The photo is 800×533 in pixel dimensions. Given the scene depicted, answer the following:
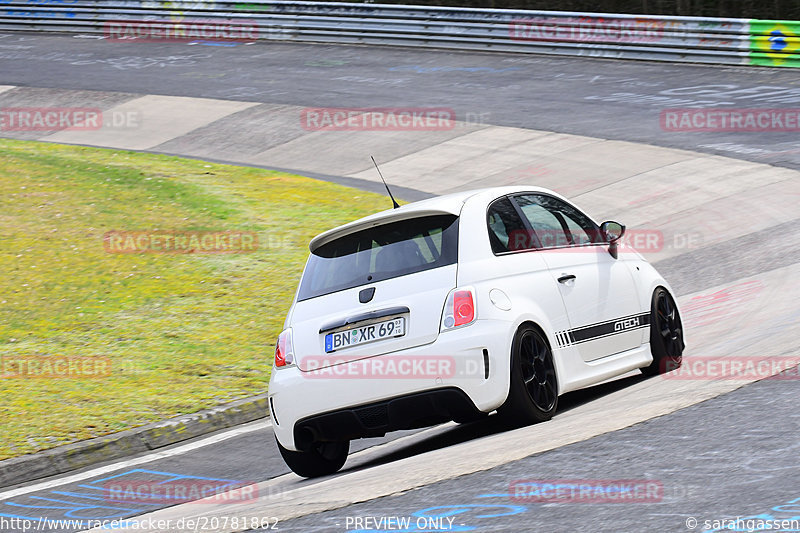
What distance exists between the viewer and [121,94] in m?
26.7

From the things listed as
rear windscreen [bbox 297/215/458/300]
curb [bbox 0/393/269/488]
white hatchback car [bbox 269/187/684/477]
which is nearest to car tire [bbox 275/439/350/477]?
white hatchback car [bbox 269/187/684/477]

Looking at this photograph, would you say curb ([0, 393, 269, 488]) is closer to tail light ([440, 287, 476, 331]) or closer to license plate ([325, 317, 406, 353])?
license plate ([325, 317, 406, 353])

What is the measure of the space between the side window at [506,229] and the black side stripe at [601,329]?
0.63 m

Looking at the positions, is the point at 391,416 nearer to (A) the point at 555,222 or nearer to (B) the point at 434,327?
(B) the point at 434,327

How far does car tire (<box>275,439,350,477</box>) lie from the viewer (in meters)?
7.32

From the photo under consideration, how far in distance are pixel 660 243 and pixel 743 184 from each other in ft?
8.22

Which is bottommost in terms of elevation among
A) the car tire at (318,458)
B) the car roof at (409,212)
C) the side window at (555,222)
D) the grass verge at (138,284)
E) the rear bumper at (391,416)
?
Answer: the grass verge at (138,284)

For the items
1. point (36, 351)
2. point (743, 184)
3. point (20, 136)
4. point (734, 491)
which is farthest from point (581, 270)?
point (20, 136)

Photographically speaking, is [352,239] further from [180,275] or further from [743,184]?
[743,184]

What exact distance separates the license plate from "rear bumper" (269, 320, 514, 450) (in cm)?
12

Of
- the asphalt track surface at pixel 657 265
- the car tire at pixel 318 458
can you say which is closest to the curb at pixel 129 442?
the asphalt track surface at pixel 657 265

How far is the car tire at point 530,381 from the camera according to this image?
6.86 m

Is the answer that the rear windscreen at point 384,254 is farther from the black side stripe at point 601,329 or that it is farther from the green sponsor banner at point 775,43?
the green sponsor banner at point 775,43

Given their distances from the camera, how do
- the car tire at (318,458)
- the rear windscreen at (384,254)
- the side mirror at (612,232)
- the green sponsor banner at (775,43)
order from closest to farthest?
the rear windscreen at (384,254)
the car tire at (318,458)
the side mirror at (612,232)
the green sponsor banner at (775,43)
